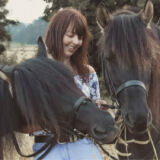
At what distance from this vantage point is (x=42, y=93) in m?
2.32

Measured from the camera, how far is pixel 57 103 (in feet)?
7.72

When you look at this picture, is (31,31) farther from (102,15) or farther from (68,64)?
(102,15)

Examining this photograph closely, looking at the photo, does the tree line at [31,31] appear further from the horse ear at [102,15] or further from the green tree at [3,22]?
the horse ear at [102,15]

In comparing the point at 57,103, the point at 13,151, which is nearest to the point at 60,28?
the point at 57,103

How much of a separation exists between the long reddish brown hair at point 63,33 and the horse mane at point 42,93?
0.86 m

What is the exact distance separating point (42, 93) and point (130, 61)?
0.87 meters

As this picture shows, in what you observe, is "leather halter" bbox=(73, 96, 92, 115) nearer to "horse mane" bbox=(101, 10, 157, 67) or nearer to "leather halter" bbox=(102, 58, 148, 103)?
"leather halter" bbox=(102, 58, 148, 103)

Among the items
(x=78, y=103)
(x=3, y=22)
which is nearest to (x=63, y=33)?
(x=78, y=103)

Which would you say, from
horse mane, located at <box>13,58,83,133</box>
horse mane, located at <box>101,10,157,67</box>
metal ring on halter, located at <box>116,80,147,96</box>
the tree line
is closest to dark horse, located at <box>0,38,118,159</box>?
horse mane, located at <box>13,58,83,133</box>

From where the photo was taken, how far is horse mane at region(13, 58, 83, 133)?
232cm

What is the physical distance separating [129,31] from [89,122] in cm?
96

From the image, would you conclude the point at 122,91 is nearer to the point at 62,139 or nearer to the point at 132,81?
the point at 132,81

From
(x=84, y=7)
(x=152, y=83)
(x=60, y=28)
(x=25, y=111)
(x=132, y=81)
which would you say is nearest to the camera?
(x=25, y=111)

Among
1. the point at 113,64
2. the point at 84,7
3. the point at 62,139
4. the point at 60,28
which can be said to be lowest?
the point at 62,139
